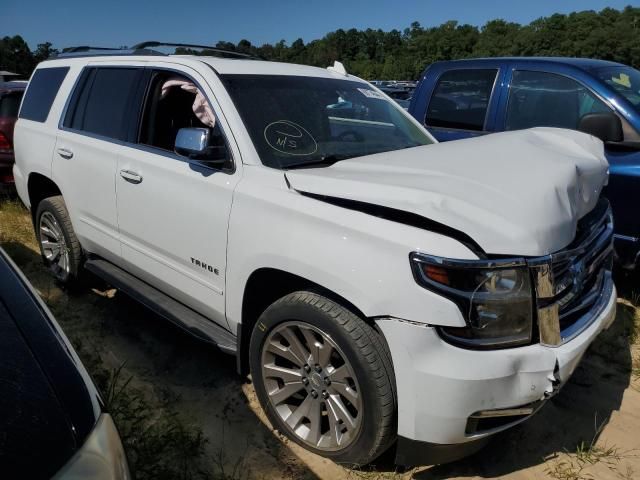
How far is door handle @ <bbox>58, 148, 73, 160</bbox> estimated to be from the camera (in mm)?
3781

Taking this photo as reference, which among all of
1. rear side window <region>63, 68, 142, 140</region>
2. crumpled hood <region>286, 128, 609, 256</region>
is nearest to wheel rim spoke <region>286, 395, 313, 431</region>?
crumpled hood <region>286, 128, 609, 256</region>

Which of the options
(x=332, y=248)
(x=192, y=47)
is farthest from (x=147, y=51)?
(x=332, y=248)

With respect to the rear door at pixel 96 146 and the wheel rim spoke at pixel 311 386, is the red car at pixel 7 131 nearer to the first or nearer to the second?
the rear door at pixel 96 146

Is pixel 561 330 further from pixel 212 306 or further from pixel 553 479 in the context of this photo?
pixel 212 306

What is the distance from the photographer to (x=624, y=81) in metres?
4.43

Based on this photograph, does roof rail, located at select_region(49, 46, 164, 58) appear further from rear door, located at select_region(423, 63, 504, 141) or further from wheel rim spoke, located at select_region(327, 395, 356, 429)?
rear door, located at select_region(423, 63, 504, 141)

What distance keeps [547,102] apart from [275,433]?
11.6 feet

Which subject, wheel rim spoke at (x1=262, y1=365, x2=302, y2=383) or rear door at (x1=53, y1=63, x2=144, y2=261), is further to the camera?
rear door at (x1=53, y1=63, x2=144, y2=261)

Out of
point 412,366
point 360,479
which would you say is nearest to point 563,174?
point 412,366

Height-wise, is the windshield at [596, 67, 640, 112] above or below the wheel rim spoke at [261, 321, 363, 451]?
above

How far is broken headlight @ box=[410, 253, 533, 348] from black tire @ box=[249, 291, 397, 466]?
0.31m

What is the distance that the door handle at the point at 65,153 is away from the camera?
3781 millimetres

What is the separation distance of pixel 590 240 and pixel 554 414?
106 centimetres

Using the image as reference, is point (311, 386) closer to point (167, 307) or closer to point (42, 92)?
point (167, 307)
